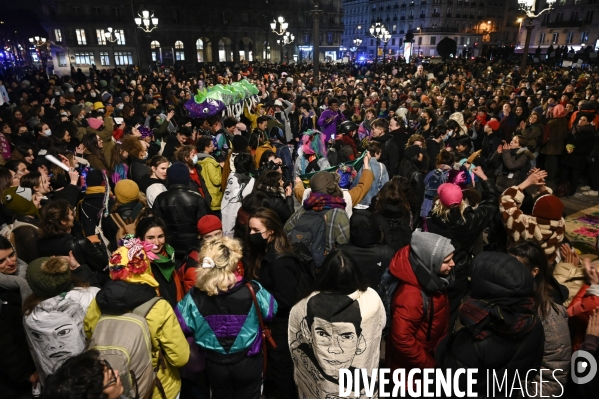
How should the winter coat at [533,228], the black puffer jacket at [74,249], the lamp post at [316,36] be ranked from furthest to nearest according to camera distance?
the lamp post at [316,36], the winter coat at [533,228], the black puffer jacket at [74,249]

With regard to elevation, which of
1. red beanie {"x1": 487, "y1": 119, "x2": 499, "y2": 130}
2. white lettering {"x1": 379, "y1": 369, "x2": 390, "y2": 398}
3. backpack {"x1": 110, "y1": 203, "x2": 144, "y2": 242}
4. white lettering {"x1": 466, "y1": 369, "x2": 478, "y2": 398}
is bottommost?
white lettering {"x1": 379, "y1": 369, "x2": 390, "y2": 398}

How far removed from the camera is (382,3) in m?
83.4

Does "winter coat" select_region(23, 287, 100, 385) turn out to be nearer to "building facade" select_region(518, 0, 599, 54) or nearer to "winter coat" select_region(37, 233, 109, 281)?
"winter coat" select_region(37, 233, 109, 281)

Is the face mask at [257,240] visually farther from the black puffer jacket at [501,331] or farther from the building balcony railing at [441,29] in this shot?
the building balcony railing at [441,29]

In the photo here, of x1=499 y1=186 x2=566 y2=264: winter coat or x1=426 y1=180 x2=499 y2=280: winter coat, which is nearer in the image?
x1=426 y1=180 x2=499 y2=280: winter coat

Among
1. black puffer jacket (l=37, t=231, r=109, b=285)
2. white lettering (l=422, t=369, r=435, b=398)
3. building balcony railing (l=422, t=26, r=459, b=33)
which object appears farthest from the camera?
building balcony railing (l=422, t=26, r=459, b=33)

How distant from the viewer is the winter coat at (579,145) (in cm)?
752

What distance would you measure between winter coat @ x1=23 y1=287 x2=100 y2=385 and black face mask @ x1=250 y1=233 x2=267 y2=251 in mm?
1267

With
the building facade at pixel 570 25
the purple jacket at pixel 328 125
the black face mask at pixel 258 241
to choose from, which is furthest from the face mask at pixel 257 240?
the building facade at pixel 570 25

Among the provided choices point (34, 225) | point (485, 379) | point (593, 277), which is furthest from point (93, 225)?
point (593, 277)

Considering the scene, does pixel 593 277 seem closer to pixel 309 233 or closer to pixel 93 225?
pixel 309 233

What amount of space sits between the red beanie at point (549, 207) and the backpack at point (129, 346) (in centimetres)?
358

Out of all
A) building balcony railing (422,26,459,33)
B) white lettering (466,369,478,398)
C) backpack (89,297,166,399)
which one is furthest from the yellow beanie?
building balcony railing (422,26,459,33)

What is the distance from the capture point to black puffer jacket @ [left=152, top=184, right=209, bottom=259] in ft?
13.4
